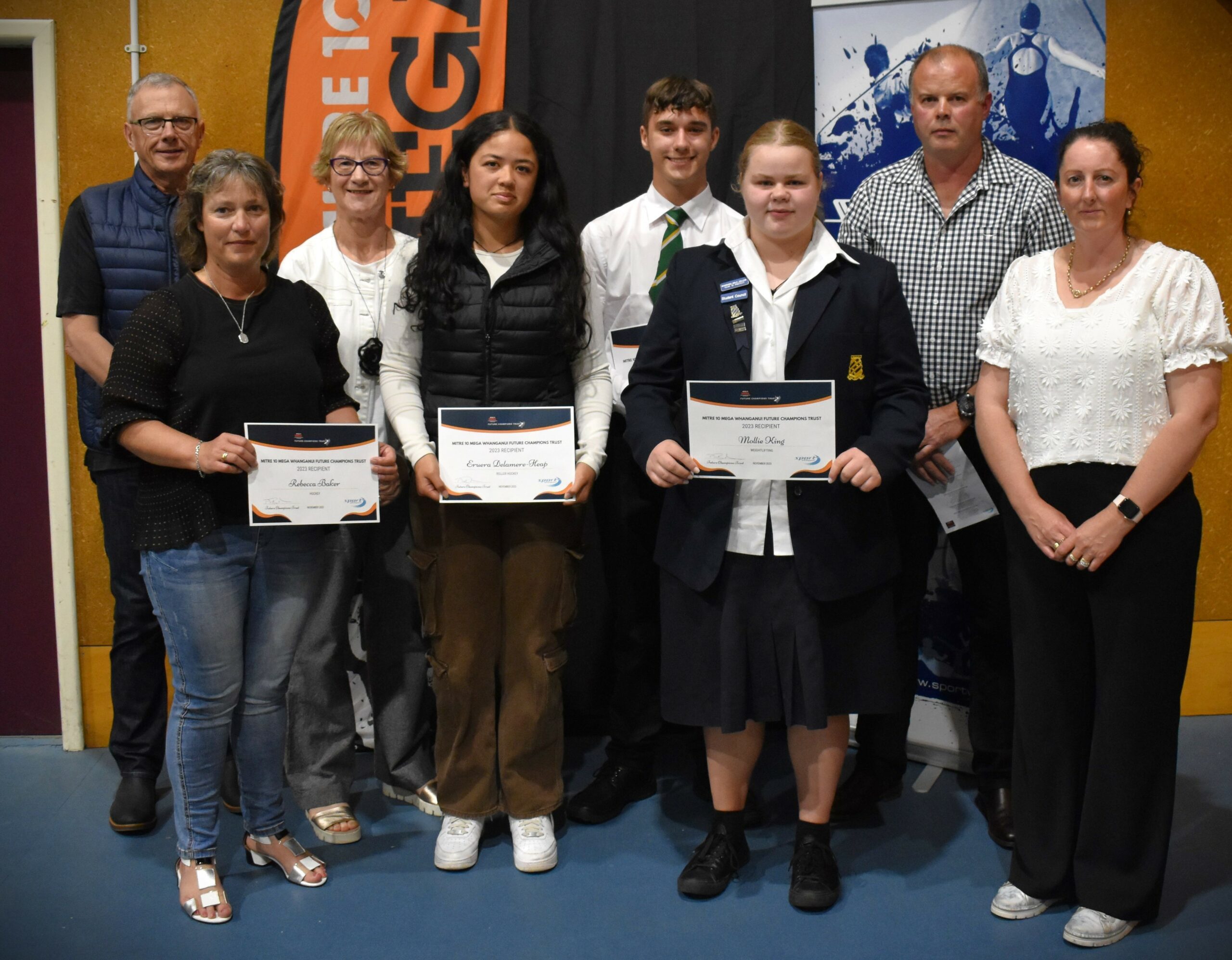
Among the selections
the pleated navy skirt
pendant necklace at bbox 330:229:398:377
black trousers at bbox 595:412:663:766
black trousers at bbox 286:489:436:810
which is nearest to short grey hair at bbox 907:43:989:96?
black trousers at bbox 595:412:663:766

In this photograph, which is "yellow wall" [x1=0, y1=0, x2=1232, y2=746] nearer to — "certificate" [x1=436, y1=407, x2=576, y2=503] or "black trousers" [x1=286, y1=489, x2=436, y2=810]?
"black trousers" [x1=286, y1=489, x2=436, y2=810]

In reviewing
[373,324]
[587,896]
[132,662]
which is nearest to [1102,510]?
[587,896]

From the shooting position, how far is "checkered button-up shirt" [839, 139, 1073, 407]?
2887 mm

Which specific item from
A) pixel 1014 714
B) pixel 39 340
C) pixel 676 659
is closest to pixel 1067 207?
pixel 1014 714

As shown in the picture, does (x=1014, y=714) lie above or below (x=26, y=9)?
below

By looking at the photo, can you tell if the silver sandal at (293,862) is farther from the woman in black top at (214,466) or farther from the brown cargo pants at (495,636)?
the brown cargo pants at (495,636)

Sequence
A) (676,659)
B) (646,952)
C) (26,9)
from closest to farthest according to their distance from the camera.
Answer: (646,952) → (676,659) → (26,9)

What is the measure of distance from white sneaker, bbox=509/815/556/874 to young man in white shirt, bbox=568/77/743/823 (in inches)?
10.1

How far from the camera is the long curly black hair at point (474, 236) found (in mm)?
2660

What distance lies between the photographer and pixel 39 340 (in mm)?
3686

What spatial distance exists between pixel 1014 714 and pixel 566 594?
1140 millimetres

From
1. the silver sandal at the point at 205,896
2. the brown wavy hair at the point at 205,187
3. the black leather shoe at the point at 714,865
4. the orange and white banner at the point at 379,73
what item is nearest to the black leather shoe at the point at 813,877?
the black leather shoe at the point at 714,865

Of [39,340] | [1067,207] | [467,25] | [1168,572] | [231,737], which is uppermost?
[467,25]

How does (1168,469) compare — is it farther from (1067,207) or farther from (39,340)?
(39,340)
